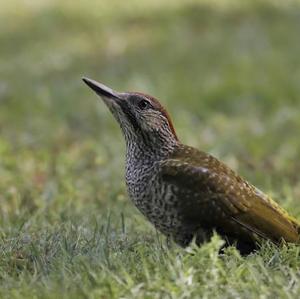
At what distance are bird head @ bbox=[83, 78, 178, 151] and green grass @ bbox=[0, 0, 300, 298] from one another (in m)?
0.58

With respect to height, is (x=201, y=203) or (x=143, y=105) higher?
(x=143, y=105)

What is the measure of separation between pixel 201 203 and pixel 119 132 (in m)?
4.99

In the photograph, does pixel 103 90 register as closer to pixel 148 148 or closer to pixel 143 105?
pixel 143 105

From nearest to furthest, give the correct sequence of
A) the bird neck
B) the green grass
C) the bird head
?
1. the green grass
2. the bird neck
3. the bird head

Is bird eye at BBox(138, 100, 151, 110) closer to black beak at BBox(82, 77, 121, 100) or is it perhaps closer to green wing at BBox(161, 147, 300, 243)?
black beak at BBox(82, 77, 121, 100)

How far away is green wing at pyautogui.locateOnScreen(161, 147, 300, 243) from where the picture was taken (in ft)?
19.1

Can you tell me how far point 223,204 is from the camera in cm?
Answer: 586

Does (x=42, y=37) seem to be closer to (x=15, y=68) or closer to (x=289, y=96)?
(x=15, y=68)

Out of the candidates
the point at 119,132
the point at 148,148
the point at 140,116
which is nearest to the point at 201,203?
the point at 148,148

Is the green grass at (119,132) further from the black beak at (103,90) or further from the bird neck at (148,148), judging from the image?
the black beak at (103,90)

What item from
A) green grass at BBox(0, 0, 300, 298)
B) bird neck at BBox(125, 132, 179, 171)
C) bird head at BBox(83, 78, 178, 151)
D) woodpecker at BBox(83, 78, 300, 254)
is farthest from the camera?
bird head at BBox(83, 78, 178, 151)

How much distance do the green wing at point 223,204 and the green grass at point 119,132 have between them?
0.85ft

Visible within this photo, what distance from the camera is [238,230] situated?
5.85 meters

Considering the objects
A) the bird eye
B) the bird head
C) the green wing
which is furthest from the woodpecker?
the bird eye
